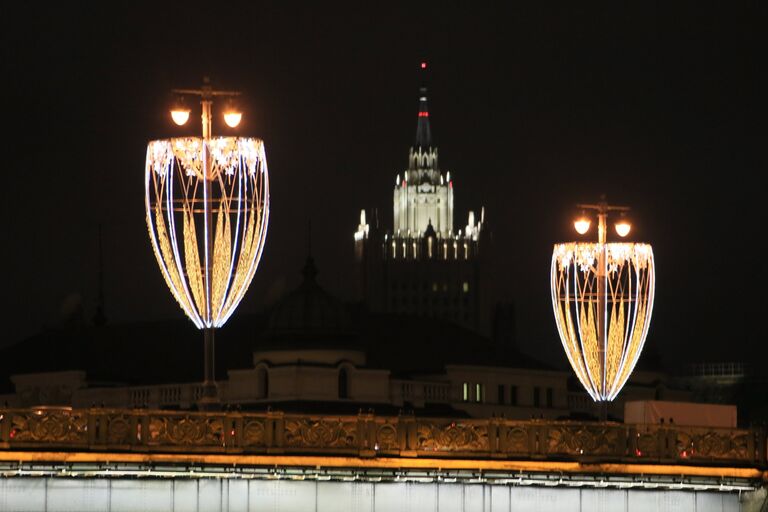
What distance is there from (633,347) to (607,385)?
10638 millimetres

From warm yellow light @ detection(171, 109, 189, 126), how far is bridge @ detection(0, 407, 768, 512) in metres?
9.84

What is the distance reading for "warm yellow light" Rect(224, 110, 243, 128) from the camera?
81.8m

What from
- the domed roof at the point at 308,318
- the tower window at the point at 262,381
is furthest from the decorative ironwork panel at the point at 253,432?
the tower window at the point at 262,381

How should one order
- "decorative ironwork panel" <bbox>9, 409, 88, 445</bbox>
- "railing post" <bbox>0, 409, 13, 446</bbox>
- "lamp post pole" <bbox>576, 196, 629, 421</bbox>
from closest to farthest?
"railing post" <bbox>0, 409, 13, 446</bbox> → "decorative ironwork panel" <bbox>9, 409, 88, 445</bbox> → "lamp post pole" <bbox>576, 196, 629, 421</bbox>

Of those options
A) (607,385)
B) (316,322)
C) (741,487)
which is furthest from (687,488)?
(316,322)

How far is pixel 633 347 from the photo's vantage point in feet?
375

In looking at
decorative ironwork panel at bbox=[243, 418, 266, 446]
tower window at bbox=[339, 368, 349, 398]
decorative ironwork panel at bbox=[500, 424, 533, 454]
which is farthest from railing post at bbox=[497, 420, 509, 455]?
tower window at bbox=[339, 368, 349, 398]

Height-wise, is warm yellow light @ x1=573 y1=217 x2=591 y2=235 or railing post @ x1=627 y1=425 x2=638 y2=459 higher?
warm yellow light @ x1=573 y1=217 x2=591 y2=235

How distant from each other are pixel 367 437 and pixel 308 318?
10825 cm

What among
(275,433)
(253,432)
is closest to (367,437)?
(275,433)

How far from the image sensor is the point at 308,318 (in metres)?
184

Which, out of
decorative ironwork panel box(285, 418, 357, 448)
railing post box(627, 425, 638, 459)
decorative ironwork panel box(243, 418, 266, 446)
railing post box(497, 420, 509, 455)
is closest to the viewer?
decorative ironwork panel box(243, 418, 266, 446)

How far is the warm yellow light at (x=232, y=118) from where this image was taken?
3220 inches

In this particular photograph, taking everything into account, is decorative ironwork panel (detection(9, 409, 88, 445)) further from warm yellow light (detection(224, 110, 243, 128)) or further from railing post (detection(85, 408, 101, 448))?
warm yellow light (detection(224, 110, 243, 128))
